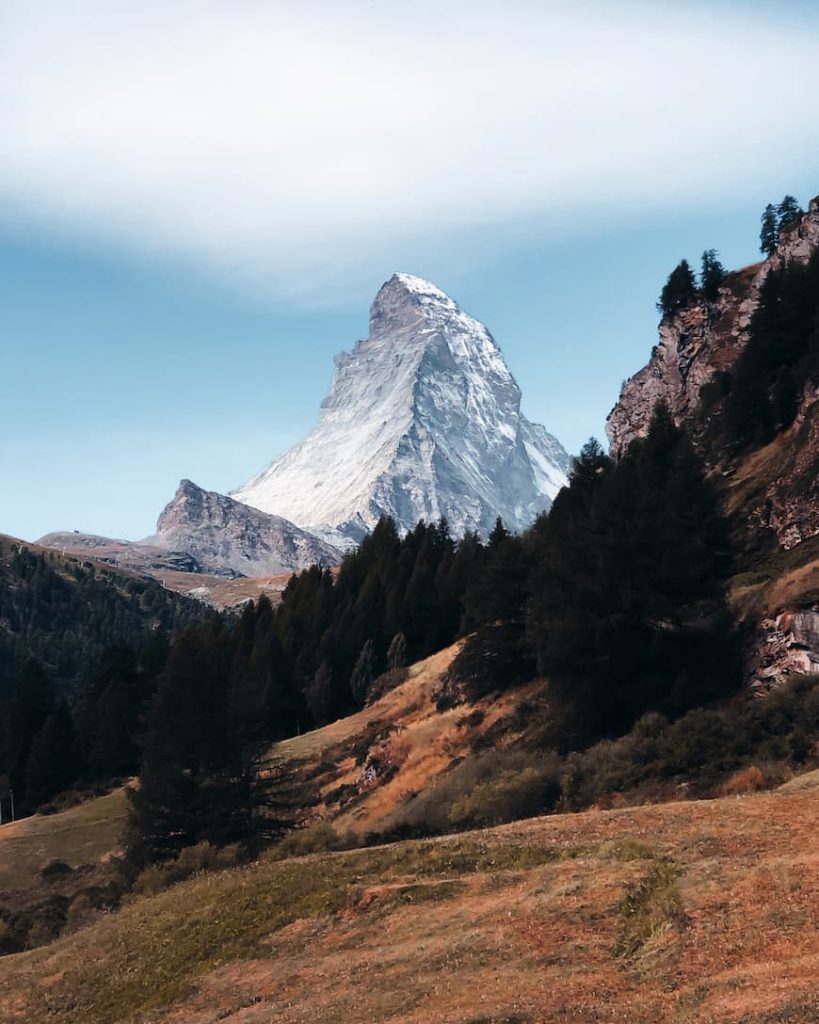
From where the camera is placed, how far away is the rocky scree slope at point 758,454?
130 ft

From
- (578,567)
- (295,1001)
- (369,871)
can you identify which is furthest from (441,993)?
(578,567)

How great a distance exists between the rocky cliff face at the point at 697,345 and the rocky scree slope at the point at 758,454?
13 cm

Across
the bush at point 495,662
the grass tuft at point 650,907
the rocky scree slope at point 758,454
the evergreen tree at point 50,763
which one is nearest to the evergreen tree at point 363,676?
the evergreen tree at point 50,763

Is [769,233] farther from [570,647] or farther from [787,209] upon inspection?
[570,647]

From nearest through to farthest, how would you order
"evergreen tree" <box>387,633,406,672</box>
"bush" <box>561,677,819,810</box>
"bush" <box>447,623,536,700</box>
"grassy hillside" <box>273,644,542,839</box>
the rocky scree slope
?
"bush" <box>561,677,819,810</box> → the rocky scree slope → "grassy hillside" <box>273,644,542,839</box> → "bush" <box>447,623,536,700</box> → "evergreen tree" <box>387,633,406,672</box>

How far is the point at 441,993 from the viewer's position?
17.7 metres

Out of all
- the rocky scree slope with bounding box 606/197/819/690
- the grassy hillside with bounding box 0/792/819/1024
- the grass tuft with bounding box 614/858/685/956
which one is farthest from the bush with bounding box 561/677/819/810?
the grass tuft with bounding box 614/858/685/956

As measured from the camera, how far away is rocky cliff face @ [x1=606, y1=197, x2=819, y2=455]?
3716 inches

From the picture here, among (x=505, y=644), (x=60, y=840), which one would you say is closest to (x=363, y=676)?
(x=60, y=840)

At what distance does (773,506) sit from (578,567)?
16.9 m

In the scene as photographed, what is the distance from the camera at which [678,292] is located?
10744 centimetres

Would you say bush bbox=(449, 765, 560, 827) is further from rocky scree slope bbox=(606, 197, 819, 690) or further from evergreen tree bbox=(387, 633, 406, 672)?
evergreen tree bbox=(387, 633, 406, 672)

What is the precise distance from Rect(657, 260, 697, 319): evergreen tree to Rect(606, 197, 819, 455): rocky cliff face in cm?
117

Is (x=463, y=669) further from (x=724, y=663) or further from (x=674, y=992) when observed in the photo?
(x=674, y=992)
